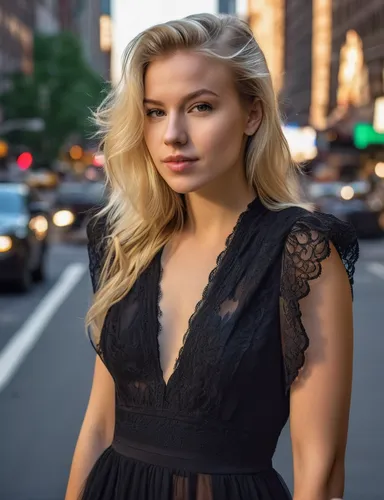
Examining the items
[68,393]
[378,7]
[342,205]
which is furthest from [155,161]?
[378,7]

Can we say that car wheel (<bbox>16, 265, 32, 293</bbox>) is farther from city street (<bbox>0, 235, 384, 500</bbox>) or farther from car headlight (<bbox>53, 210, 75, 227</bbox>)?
car headlight (<bbox>53, 210, 75, 227</bbox>)

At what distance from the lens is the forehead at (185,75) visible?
3.03 m

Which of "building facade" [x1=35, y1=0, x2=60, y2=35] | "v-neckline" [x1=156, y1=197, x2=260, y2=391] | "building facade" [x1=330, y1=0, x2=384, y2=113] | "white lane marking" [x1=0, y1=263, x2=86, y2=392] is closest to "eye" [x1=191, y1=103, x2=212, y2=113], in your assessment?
"v-neckline" [x1=156, y1=197, x2=260, y2=391]

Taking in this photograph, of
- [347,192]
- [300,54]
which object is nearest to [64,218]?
[347,192]

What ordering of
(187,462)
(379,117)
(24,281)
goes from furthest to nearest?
(379,117)
(24,281)
(187,462)

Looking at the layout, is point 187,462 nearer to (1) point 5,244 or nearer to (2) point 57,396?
(2) point 57,396

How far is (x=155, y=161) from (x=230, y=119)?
0.21 metres

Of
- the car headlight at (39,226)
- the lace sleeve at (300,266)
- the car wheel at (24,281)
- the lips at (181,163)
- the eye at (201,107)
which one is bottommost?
the car wheel at (24,281)

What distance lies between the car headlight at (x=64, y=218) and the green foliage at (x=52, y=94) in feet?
227

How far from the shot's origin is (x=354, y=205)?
40188 mm

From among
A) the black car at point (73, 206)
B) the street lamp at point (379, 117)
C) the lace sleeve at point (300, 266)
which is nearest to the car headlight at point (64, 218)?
the black car at point (73, 206)

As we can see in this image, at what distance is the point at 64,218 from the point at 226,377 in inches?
1468

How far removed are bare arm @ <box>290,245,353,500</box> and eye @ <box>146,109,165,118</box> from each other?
22.1 inches

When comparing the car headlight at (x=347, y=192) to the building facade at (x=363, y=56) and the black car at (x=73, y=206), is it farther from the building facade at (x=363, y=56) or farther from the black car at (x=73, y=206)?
the building facade at (x=363, y=56)
